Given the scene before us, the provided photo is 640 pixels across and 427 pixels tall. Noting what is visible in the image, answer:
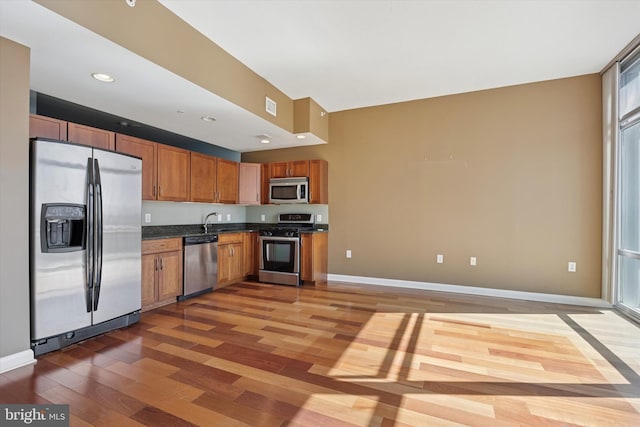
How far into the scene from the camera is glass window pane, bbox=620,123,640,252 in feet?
10.3

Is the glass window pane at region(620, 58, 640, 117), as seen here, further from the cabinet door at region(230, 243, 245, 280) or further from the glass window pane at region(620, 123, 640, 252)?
the cabinet door at region(230, 243, 245, 280)

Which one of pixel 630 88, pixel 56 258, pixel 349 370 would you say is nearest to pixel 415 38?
pixel 630 88

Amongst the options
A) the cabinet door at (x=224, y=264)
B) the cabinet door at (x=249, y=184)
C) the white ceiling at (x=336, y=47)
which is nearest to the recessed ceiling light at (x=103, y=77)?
the white ceiling at (x=336, y=47)

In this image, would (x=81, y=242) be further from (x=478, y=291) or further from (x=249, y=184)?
(x=478, y=291)

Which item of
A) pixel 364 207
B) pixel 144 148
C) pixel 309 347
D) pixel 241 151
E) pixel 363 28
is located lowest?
pixel 309 347

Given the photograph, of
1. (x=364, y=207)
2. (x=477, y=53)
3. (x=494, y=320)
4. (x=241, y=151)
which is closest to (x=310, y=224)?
(x=364, y=207)

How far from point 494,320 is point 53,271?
4152mm

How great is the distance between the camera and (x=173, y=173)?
3.95 meters

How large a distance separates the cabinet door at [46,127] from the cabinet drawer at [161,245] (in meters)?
1.29

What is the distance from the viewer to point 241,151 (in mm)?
5711

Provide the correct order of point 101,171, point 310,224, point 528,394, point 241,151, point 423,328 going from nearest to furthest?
point 528,394
point 101,171
point 423,328
point 310,224
point 241,151

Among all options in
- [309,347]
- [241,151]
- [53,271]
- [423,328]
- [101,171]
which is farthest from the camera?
[241,151]

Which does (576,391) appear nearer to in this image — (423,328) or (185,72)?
(423,328)

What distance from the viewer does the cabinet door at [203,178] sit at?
4.27 m
